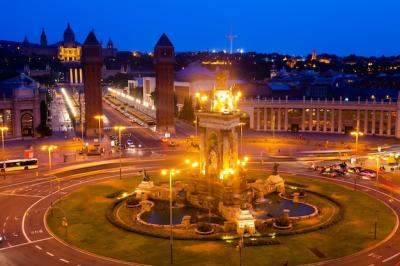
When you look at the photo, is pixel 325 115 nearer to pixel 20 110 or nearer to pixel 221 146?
pixel 221 146

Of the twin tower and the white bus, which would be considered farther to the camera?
the twin tower

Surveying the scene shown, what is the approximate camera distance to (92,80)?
155 metres

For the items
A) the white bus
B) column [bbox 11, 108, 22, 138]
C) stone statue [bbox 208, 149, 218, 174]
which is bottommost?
the white bus

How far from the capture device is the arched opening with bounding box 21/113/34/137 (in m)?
151

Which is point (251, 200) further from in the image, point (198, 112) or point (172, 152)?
point (172, 152)

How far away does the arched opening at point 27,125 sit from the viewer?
150625 mm

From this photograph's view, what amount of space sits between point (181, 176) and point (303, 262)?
4536 cm

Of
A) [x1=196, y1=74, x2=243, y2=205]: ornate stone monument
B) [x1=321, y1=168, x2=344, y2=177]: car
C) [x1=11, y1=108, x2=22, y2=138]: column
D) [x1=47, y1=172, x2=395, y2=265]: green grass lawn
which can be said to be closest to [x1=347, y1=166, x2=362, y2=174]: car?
[x1=321, y1=168, x2=344, y2=177]: car

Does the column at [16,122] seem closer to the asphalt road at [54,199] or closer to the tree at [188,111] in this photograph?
the asphalt road at [54,199]

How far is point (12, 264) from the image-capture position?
181ft

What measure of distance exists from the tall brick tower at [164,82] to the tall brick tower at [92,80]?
771 inches

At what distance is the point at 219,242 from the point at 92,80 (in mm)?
104773

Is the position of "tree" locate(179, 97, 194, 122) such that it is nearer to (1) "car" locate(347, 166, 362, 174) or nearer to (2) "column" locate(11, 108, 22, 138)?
(2) "column" locate(11, 108, 22, 138)

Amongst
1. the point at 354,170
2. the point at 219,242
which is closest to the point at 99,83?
the point at 354,170
